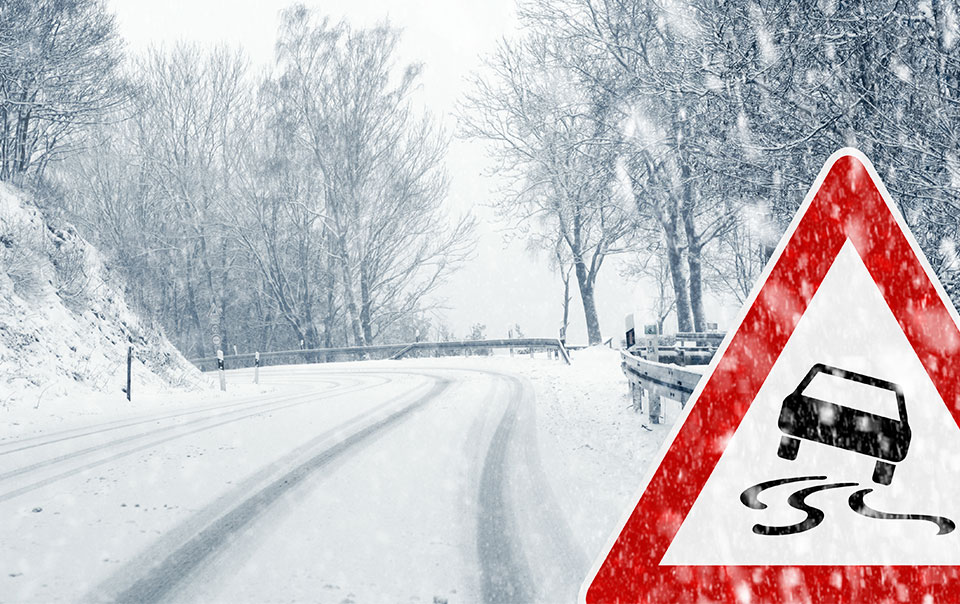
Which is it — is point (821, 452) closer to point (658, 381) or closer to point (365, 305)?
point (658, 381)

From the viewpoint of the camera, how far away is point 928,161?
25.7ft

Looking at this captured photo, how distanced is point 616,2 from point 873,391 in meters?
19.1

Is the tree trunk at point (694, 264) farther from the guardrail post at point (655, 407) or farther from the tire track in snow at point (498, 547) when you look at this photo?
the tire track in snow at point (498, 547)

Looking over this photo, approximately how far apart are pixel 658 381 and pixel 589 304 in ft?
75.0

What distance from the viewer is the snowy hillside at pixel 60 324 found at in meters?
11.9

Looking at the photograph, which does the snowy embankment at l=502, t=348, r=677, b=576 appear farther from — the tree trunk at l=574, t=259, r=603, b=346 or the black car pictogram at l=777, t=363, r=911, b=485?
the tree trunk at l=574, t=259, r=603, b=346

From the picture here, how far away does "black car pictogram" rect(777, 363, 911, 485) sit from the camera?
1836 mm

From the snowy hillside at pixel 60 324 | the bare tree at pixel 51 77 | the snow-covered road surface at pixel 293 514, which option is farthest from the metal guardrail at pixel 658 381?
the bare tree at pixel 51 77

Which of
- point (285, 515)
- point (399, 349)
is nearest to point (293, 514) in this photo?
point (285, 515)

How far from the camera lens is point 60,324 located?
13.5 metres

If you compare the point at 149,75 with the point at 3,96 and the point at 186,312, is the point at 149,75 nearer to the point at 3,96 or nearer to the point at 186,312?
the point at 186,312

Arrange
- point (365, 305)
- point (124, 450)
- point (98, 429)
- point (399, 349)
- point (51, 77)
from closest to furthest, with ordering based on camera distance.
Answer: point (124, 450)
point (98, 429)
point (51, 77)
point (399, 349)
point (365, 305)

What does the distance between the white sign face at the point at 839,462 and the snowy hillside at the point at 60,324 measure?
37.6 feet

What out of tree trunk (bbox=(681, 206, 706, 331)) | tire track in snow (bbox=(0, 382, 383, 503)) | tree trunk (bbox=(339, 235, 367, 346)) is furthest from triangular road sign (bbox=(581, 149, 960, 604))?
tree trunk (bbox=(339, 235, 367, 346))
